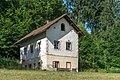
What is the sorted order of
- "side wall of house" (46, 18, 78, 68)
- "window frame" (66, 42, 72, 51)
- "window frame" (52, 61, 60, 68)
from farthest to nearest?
"window frame" (66, 42, 72, 51), "side wall of house" (46, 18, 78, 68), "window frame" (52, 61, 60, 68)

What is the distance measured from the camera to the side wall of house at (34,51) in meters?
48.0

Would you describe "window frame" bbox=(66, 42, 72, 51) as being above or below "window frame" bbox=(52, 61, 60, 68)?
above

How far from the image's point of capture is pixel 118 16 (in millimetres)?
79750

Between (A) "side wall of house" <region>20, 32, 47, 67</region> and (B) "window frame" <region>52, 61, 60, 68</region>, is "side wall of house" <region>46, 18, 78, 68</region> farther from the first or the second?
(A) "side wall of house" <region>20, 32, 47, 67</region>

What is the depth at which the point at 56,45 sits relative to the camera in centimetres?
4809

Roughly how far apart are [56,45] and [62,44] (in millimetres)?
878

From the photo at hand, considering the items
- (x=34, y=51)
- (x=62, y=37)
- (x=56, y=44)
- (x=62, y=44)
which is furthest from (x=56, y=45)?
(x=34, y=51)

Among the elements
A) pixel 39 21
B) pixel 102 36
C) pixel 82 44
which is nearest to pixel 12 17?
pixel 39 21

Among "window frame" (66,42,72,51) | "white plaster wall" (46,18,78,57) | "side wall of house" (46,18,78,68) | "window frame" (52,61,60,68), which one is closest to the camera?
"window frame" (52,61,60,68)

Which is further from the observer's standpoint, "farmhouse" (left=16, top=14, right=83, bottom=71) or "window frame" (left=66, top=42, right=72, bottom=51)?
"window frame" (left=66, top=42, right=72, bottom=51)

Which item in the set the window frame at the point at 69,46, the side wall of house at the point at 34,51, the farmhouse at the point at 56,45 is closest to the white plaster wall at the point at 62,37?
the farmhouse at the point at 56,45

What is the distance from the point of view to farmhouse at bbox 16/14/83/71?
154ft

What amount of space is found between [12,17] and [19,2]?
5.88 meters

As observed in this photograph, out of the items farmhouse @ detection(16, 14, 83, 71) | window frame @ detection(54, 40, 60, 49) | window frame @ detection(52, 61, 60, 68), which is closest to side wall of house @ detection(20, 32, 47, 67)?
farmhouse @ detection(16, 14, 83, 71)
